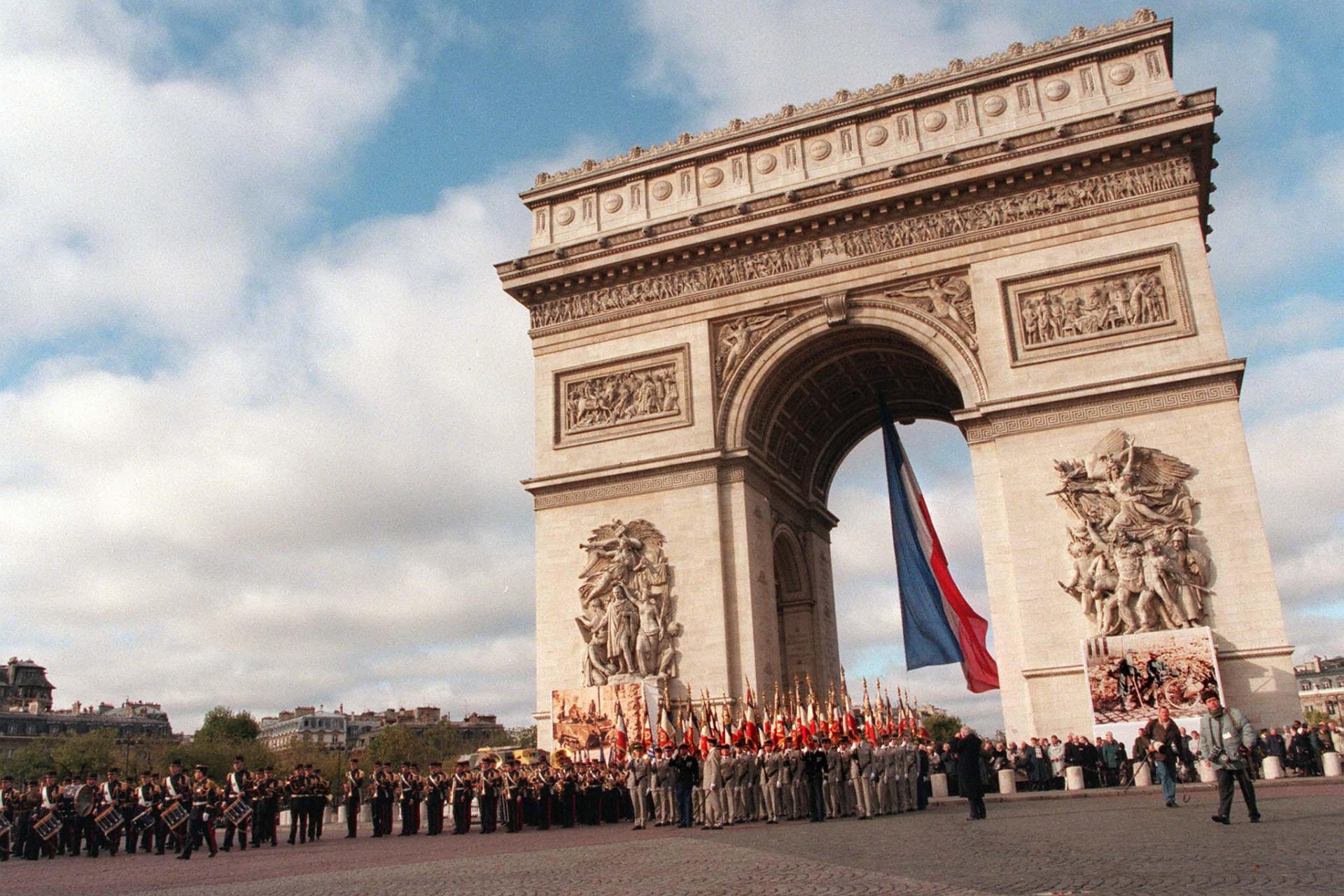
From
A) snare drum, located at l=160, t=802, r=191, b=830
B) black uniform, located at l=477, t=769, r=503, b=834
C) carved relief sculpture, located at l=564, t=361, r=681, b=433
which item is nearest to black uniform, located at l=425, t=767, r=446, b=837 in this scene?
black uniform, located at l=477, t=769, r=503, b=834

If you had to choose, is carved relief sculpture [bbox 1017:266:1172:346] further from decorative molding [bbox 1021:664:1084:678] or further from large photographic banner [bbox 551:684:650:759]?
large photographic banner [bbox 551:684:650:759]

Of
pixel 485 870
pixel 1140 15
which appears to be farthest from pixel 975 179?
pixel 485 870

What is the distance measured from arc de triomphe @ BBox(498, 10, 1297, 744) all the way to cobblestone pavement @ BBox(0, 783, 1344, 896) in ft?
16.5

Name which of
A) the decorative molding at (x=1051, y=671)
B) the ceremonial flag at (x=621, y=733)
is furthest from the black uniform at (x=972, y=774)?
the ceremonial flag at (x=621, y=733)

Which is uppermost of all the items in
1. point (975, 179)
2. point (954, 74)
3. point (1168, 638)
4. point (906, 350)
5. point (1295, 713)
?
point (954, 74)

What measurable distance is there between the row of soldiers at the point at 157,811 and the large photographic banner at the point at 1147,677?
43.2ft

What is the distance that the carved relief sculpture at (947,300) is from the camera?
2216 centimetres

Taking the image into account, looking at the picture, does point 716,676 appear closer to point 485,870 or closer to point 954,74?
point 485,870

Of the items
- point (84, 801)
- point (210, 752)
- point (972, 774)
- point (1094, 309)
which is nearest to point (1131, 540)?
point (1094, 309)

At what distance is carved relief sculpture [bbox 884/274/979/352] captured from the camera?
22.2 metres

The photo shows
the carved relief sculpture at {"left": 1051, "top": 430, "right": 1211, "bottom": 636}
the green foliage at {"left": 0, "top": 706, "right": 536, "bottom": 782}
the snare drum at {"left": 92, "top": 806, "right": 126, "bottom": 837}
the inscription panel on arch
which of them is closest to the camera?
the snare drum at {"left": 92, "top": 806, "right": 126, "bottom": 837}

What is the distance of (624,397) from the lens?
80.6ft

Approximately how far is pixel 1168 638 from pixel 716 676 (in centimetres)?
A: 806

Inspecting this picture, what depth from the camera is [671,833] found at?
582 inches
